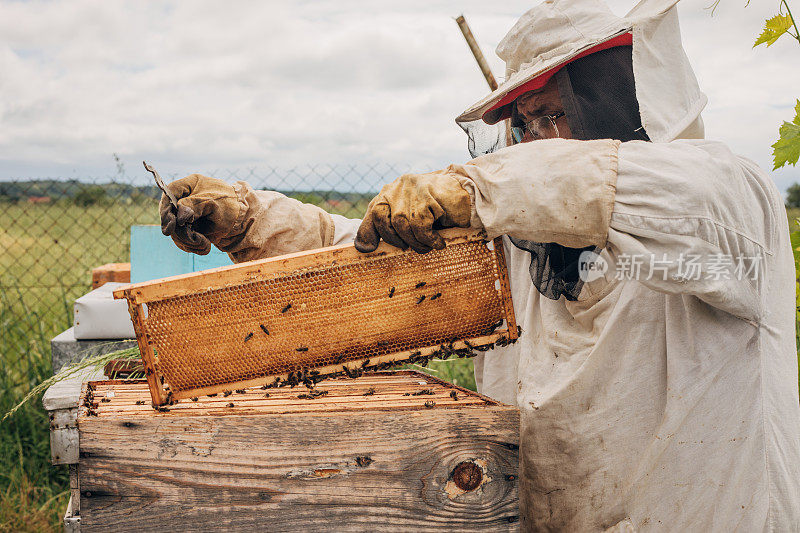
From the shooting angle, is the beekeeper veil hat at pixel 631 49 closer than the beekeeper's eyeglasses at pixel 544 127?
Yes

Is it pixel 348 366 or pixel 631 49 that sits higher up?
pixel 631 49

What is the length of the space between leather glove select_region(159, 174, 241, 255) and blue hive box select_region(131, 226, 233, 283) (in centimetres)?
241

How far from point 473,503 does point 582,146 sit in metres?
0.92

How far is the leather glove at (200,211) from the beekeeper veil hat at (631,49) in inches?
43.9

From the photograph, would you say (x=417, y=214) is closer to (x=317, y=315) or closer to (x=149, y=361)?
(x=317, y=315)

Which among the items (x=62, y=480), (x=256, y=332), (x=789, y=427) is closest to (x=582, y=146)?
(x=256, y=332)

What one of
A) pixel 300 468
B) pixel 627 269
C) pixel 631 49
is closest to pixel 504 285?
pixel 627 269

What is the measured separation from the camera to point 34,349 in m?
5.73

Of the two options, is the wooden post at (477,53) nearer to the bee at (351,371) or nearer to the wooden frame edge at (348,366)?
the wooden frame edge at (348,366)

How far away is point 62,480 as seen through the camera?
512 centimetres

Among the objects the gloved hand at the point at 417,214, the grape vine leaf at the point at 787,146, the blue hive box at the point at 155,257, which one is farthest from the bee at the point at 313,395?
the blue hive box at the point at 155,257

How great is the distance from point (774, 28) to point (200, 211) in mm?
2479

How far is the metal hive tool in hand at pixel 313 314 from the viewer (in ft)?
5.35

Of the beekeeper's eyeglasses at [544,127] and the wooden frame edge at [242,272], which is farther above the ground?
the beekeeper's eyeglasses at [544,127]
